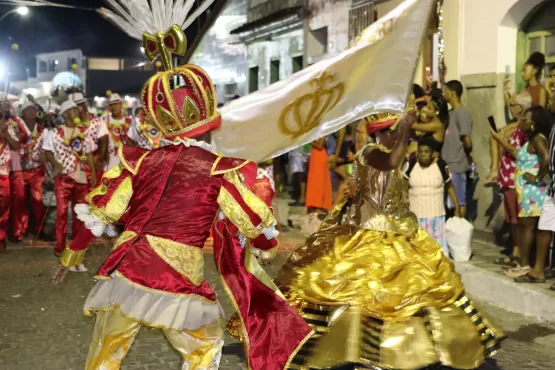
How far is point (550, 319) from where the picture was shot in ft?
22.4

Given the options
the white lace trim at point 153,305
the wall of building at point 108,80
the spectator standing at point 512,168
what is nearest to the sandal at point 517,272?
the spectator standing at point 512,168

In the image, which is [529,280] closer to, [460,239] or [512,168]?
[460,239]

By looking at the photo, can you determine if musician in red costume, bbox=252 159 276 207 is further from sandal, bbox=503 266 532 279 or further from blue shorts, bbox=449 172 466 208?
sandal, bbox=503 266 532 279

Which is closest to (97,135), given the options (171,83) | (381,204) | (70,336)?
(70,336)

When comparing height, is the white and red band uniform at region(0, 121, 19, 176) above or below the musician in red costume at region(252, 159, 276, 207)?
above

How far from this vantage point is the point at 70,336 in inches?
247

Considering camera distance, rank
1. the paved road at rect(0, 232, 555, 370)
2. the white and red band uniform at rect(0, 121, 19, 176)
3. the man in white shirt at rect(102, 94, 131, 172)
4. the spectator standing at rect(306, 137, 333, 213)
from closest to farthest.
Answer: the paved road at rect(0, 232, 555, 370) → the white and red band uniform at rect(0, 121, 19, 176) → the man in white shirt at rect(102, 94, 131, 172) → the spectator standing at rect(306, 137, 333, 213)

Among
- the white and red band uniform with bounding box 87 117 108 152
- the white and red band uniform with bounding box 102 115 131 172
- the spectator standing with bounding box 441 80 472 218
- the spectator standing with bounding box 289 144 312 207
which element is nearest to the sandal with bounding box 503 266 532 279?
the spectator standing with bounding box 441 80 472 218

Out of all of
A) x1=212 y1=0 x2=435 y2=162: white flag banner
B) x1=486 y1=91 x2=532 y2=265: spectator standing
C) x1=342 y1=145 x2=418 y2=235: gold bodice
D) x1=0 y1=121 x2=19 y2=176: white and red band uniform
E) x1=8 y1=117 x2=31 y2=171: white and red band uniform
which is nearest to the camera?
x1=212 y1=0 x2=435 y2=162: white flag banner

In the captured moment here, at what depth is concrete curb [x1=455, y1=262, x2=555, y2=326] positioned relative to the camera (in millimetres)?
6902

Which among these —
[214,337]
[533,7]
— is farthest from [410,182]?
[214,337]

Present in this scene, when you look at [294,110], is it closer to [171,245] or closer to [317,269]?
[317,269]

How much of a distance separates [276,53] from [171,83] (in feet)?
53.0

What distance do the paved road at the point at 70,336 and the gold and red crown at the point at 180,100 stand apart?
2.17 metres
